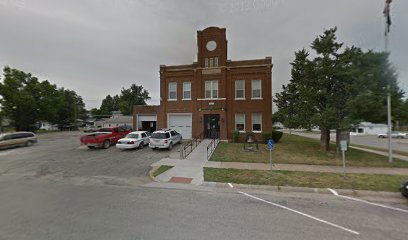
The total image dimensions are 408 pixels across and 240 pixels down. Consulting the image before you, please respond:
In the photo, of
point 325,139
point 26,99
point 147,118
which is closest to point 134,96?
point 26,99

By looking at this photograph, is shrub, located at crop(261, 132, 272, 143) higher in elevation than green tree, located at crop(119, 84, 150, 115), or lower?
lower

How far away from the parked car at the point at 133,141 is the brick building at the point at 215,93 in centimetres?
491

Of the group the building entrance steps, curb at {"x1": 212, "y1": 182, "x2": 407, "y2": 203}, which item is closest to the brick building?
the building entrance steps

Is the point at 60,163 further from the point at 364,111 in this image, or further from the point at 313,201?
the point at 364,111

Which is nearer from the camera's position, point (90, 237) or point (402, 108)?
point (90, 237)

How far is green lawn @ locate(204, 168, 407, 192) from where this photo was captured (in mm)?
7297

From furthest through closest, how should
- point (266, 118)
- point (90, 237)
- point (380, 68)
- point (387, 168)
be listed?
point (266, 118)
point (380, 68)
point (387, 168)
point (90, 237)

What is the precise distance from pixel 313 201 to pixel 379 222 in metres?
1.61

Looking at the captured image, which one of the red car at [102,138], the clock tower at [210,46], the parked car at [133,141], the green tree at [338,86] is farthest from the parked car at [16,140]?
the green tree at [338,86]

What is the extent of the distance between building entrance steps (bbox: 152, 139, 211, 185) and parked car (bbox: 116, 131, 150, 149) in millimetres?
5390

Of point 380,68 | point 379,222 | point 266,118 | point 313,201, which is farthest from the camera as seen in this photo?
point 266,118

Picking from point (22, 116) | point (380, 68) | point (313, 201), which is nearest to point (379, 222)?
point (313, 201)

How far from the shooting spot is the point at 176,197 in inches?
251

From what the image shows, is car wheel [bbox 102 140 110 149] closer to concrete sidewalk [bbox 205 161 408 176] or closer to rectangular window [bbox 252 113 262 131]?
concrete sidewalk [bbox 205 161 408 176]
